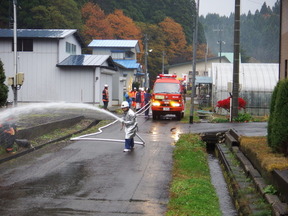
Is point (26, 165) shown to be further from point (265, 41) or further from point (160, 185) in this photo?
point (265, 41)

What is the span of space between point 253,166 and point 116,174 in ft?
10.9

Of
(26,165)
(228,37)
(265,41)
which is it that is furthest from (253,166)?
(228,37)

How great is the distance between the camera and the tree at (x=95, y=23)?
68.5m

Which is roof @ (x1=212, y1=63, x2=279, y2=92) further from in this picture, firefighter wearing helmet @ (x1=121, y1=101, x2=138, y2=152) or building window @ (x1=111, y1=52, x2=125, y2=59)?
building window @ (x1=111, y1=52, x2=125, y2=59)

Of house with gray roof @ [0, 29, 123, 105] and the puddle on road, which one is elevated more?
house with gray roof @ [0, 29, 123, 105]

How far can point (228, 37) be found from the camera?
146250 mm

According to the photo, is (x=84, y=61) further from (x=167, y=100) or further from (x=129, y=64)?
(x=129, y=64)

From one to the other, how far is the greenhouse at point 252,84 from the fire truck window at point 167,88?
4.13 meters

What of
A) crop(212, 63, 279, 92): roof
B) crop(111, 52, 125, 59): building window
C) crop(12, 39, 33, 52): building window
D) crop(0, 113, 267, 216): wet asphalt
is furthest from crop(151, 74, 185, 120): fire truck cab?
crop(111, 52, 125, 59): building window

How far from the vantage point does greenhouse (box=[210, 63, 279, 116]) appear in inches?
1251

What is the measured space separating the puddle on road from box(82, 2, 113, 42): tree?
5652 cm

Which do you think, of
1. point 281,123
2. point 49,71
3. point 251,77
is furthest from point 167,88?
point 281,123

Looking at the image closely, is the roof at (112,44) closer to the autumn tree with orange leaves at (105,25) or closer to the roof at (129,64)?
the roof at (129,64)

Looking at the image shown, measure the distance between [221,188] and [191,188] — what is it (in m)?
1.41
